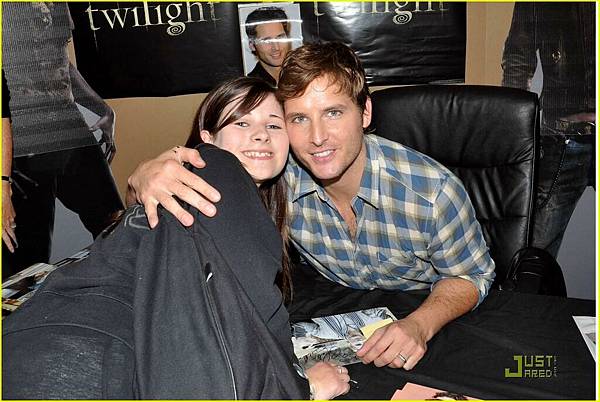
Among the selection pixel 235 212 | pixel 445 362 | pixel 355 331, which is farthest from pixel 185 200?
pixel 445 362

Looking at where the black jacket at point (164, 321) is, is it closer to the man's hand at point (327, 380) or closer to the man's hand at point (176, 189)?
the man's hand at point (176, 189)

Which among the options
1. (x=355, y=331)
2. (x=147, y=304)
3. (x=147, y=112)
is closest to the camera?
(x=147, y=304)

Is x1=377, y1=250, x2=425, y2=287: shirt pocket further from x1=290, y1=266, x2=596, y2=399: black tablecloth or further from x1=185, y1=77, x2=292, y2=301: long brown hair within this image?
x1=185, y1=77, x2=292, y2=301: long brown hair

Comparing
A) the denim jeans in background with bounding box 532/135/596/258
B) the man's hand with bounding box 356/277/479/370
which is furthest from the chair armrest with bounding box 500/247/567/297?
the denim jeans in background with bounding box 532/135/596/258

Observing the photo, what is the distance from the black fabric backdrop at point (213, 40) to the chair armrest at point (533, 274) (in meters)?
1.22

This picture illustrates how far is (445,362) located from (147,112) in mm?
2110

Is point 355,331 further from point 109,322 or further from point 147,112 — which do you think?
point 147,112

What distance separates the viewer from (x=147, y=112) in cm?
290

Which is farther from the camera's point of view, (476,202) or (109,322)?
(476,202)

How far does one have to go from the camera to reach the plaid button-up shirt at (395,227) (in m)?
1.57

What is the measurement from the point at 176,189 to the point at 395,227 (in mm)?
725

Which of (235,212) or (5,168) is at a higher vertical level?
(235,212)

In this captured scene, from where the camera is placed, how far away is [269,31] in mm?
2734

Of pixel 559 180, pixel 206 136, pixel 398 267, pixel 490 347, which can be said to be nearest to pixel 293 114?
pixel 206 136
